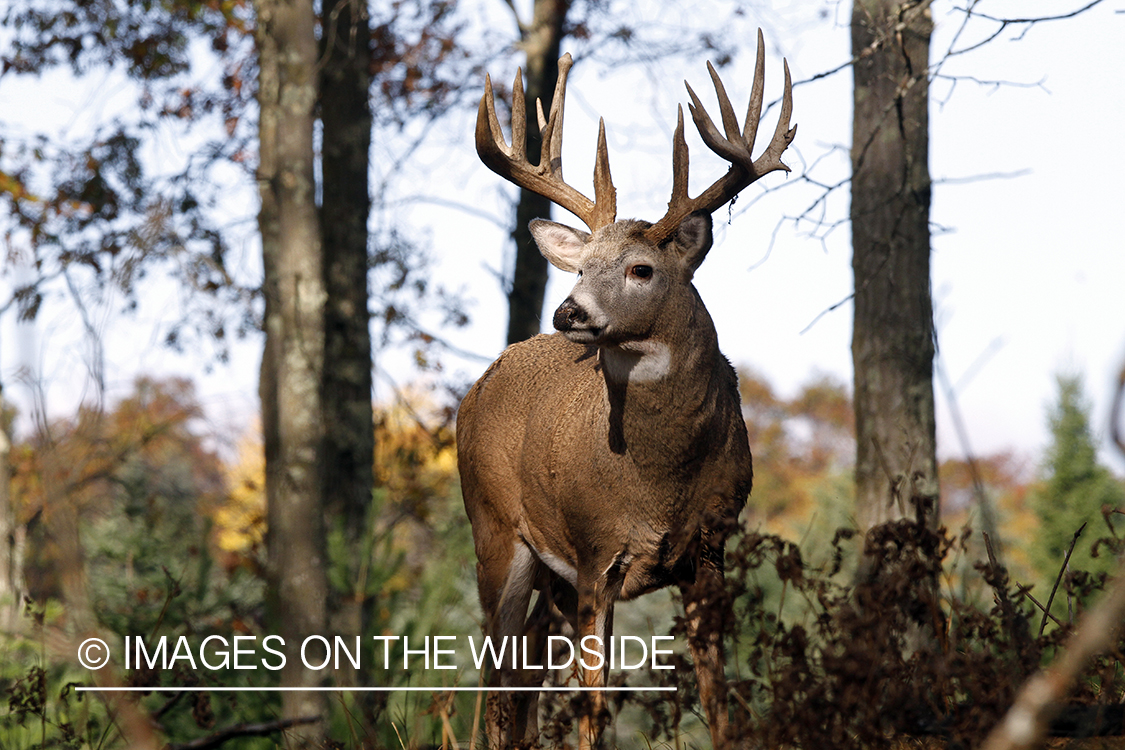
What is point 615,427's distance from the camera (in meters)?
3.92

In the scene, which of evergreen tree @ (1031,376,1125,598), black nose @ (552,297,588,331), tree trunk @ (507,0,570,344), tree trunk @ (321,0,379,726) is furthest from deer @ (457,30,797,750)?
evergreen tree @ (1031,376,1125,598)

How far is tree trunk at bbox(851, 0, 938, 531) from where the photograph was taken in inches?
216

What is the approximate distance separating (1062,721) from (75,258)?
33.6 ft

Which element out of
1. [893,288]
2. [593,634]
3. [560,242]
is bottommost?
[593,634]

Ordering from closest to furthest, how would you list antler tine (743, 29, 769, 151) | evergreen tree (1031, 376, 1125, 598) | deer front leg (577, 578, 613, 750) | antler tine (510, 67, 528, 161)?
deer front leg (577, 578, 613, 750) → antler tine (743, 29, 769, 151) → antler tine (510, 67, 528, 161) → evergreen tree (1031, 376, 1125, 598)

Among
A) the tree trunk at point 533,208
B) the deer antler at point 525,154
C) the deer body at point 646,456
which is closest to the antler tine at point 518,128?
the deer antler at point 525,154

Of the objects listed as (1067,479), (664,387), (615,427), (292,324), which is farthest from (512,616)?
(1067,479)

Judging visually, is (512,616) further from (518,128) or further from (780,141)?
(780,141)

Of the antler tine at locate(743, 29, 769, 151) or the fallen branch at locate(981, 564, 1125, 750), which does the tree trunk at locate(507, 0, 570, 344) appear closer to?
the antler tine at locate(743, 29, 769, 151)

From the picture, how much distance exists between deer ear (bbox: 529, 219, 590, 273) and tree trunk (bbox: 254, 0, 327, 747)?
2.84 meters

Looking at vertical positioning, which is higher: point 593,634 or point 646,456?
point 646,456

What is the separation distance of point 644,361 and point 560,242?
0.91m

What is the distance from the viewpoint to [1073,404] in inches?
902

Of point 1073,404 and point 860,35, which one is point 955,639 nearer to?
point 860,35
